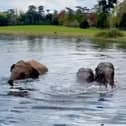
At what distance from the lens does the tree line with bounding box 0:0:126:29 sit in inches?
4286

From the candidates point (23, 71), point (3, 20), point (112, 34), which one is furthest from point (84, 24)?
point (23, 71)

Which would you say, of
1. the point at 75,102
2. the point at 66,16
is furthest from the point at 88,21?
the point at 75,102

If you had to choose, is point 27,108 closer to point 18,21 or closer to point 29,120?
point 29,120

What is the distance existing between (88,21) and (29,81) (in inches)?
4239

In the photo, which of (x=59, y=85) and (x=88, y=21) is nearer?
(x=59, y=85)

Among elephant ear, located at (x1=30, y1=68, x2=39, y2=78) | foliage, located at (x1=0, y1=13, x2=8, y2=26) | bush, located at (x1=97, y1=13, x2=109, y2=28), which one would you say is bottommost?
foliage, located at (x1=0, y1=13, x2=8, y2=26)

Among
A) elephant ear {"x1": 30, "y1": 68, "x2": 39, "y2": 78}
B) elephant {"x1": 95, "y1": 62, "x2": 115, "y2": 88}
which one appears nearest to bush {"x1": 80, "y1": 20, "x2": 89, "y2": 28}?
elephant ear {"x1": 30, "y1": 68, "x2": 39, "y2": 78}

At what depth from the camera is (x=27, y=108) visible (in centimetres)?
1617

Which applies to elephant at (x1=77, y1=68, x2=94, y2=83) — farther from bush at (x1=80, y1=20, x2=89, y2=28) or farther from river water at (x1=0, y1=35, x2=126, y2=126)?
bush at (x1=80, y1=20, x2=89, y2=28)

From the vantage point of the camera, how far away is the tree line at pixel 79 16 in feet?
357

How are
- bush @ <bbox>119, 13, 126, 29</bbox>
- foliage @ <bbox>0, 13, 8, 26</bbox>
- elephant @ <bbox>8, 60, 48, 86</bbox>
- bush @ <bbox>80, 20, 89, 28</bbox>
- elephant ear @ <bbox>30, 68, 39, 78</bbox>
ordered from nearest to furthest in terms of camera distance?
1. elephant @ <bbox>8, 60, 48, 86</bbox>
2. elephant ear @ <bbox>30, 68, 39, 78</bbox>
3. bush @ <bbox>119, 13, 126, 29</bbox>
4. bush @ <bbox>80, 20, 89, 28</bbox>
5. foliage @ <bbox>0, 13, 8, 26</bbox>

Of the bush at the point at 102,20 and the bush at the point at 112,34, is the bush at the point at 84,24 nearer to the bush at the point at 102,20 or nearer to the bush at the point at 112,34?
the bush at the point at 102,20

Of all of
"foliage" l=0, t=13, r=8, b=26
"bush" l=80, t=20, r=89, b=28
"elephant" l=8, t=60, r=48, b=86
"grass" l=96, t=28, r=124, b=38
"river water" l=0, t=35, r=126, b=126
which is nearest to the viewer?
"river water" l=0, t=35, r=126, b=126

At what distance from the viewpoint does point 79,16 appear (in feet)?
467
